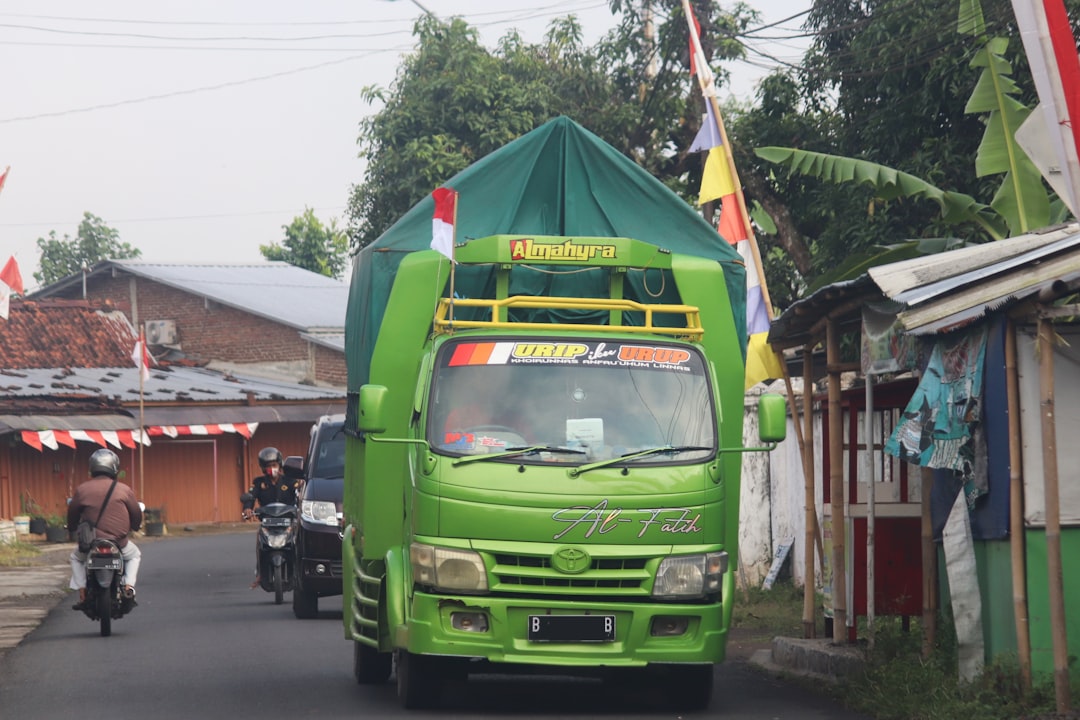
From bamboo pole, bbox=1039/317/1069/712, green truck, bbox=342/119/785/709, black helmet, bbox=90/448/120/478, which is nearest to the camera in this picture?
bamboo pole, bbox=1039/317/1069/712

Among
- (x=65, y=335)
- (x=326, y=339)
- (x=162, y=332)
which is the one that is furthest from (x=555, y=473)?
(x=162, y=332)

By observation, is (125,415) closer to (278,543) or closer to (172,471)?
(172,471)

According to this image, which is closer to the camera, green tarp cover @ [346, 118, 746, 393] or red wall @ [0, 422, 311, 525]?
green tarp cover @ [346, 118, 746, 393]

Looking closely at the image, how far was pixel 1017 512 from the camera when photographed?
8961mm

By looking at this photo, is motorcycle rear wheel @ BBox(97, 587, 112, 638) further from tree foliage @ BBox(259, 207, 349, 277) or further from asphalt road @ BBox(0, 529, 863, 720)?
tree foliage @ BBox(259, 207, 349, 277)

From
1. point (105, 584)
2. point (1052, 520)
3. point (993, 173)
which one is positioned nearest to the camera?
point (1052, 520)

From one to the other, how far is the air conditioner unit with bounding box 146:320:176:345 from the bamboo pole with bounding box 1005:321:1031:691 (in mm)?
43941

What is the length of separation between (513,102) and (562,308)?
22115mm

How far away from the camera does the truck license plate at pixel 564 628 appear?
29.5ft

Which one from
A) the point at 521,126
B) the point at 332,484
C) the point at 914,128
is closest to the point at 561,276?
the point at 332,484

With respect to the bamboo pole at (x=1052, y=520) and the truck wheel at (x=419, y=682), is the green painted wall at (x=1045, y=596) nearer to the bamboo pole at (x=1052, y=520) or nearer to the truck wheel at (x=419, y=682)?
the bamboo pole at (x=1052, y=520)

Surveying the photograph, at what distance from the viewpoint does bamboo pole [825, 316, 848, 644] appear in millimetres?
11641

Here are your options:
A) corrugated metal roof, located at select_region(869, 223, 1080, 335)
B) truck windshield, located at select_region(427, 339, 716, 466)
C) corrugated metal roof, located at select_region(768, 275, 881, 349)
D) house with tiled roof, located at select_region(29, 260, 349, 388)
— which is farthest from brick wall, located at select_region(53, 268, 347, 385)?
corrugated metal roof, located at select_region(869, 223, 1080, 335)

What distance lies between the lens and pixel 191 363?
47969 millimetres
